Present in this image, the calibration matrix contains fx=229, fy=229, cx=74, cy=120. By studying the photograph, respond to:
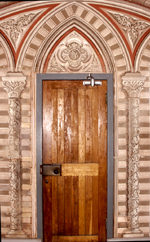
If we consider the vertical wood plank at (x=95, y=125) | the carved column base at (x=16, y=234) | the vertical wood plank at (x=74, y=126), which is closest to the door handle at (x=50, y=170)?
the vertical wood plank at (x=74, y=126)

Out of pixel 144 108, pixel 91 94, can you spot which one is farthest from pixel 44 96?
pixel 144 108

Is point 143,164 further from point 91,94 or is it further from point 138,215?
point 91,94

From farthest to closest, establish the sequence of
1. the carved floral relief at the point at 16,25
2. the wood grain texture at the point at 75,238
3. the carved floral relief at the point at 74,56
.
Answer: the wood grain texture at the point at 75,238 < the carved floral relief at the point at 74,56 < the carved floral relief at the point at 16,25

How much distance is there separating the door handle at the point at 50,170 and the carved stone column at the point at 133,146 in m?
1.13

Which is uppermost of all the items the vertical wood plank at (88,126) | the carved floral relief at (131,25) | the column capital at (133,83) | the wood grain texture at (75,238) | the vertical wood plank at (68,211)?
the carved floral relief at (131,25)

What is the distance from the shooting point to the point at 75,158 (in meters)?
3.72

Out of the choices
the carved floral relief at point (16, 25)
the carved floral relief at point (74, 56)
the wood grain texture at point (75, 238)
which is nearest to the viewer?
the carved floral relief at point (16, 25)

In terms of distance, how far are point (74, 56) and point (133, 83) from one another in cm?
104

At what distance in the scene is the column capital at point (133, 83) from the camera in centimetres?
364

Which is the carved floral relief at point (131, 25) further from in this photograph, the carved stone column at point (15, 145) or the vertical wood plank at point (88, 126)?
the carved stone column at point (15, 145)

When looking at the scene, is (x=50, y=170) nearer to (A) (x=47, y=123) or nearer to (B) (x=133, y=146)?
(A) (x=47, y=123)

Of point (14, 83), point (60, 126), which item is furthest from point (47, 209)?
point (14, 83)

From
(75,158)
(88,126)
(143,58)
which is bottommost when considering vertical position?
(75,158)

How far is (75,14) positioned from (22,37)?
0.91 m
